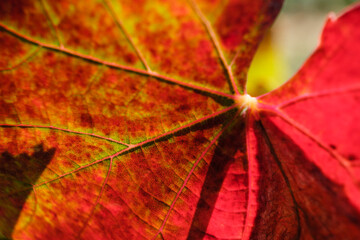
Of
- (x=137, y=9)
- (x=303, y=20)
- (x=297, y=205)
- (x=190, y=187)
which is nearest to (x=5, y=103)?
(x=137, y=9)

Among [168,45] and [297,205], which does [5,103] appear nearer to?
[168,45]

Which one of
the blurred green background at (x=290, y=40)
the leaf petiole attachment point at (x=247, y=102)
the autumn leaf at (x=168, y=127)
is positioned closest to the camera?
the autumn leaf at (x=168, y=127)

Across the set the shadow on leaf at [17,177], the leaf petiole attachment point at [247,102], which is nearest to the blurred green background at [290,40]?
the leaf petiole attachment point at [247,102]

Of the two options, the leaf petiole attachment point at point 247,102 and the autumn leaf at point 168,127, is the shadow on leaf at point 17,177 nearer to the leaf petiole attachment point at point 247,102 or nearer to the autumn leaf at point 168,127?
the autumn leaf at point 168,127

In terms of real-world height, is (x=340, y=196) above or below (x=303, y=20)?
below

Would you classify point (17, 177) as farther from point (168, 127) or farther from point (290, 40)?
point (290, 40)
